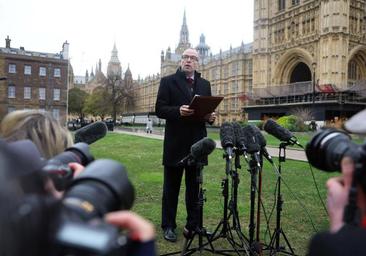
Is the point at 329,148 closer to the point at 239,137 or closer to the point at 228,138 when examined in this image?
the point at 228,138

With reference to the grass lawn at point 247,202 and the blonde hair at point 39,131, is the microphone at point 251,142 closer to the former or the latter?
the grass lawn at point 247,202

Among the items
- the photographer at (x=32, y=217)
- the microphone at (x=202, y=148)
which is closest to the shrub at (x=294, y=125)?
the microphone at (x=202, y=148)

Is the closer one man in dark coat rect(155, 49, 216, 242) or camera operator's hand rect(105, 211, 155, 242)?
camera operator's hand rect(105, 211, 155, 242)

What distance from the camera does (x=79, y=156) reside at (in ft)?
5.71

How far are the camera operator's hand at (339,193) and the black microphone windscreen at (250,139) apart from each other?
230 centimetres

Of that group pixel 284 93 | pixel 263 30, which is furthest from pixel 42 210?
pixel 263 30

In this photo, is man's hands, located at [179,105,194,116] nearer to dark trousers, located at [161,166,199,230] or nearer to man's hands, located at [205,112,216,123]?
man's hands, located at [205,112,216,123]

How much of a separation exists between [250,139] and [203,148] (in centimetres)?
58

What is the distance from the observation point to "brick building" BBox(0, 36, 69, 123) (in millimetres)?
A: 43438

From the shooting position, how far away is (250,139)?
12.0 feet

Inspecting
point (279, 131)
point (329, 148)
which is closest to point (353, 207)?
point (329, 148)

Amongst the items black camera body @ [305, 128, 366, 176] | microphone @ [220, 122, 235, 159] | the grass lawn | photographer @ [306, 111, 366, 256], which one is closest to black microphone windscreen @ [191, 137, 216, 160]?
microphone @ [220, 122, 235, 159]

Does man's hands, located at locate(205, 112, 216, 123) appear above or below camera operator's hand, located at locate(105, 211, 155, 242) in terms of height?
above

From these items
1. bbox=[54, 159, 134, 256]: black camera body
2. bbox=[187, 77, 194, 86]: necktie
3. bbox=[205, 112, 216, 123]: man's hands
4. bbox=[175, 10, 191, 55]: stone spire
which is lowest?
bbox=[54, 159, 134, 256]: black camera body
